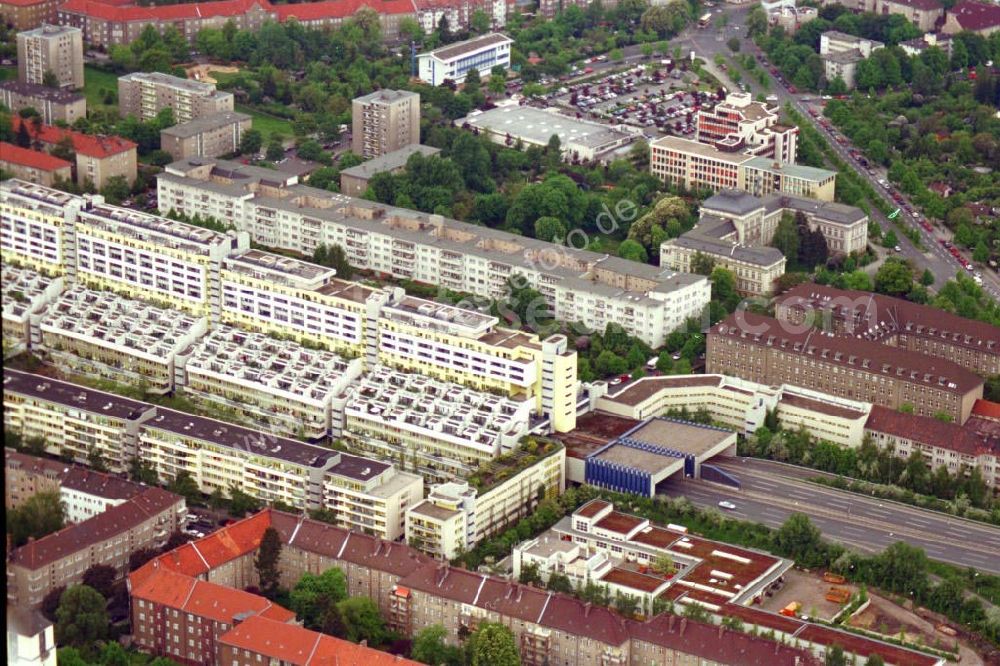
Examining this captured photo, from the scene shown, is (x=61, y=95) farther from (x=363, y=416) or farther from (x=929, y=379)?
(x=929, y=379)

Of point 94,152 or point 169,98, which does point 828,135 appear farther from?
point 94,152

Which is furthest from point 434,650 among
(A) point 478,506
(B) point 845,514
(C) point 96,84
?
(C) point 96,84

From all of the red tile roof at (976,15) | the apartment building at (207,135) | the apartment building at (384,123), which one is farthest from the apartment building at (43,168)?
the red tile roof at (976,15)

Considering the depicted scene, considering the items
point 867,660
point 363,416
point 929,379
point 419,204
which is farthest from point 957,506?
point 419,204

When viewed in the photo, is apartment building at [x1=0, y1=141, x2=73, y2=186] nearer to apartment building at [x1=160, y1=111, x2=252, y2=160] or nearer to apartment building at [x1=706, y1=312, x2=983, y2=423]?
apartment building at [x1=160, y1=111, x2=252, y2=160]

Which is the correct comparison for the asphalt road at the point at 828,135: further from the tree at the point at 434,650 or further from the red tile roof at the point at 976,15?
the tree at the point at 434,650
